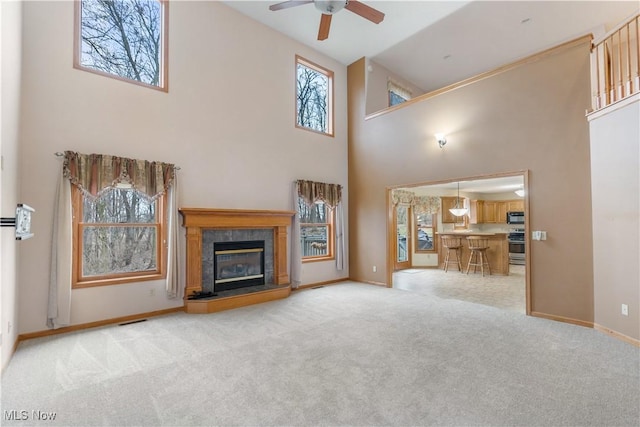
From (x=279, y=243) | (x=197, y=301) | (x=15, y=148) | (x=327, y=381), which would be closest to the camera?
(x=327, y=381)

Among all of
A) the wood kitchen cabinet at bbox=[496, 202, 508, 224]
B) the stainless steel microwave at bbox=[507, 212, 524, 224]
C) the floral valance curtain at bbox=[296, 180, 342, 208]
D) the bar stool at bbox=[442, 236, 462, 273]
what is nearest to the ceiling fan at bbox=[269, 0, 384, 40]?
the floral valance curtain at bbox=[296, 180, 342, 208]

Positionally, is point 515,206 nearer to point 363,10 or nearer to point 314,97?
point 314,97

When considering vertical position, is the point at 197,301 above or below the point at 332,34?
below

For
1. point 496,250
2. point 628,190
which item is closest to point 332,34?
point 628,190

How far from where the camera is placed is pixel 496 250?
8.13 metres

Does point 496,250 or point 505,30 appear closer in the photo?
point 505,30

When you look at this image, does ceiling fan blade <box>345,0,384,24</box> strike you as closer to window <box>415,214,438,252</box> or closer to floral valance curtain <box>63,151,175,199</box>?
floral valance curtain <box>63,151,175,199</box>

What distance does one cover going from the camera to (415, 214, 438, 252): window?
9406mm

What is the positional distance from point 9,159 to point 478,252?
9167mm

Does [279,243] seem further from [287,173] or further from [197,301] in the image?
[197,301]

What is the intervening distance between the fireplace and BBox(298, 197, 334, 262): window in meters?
1.03

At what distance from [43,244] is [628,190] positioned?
22.0 ft

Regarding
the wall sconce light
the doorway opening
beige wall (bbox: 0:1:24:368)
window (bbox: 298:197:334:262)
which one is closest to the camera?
beige wall (bbox: 0:1:24:368)

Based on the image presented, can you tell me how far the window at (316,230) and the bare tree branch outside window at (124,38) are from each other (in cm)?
334
